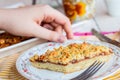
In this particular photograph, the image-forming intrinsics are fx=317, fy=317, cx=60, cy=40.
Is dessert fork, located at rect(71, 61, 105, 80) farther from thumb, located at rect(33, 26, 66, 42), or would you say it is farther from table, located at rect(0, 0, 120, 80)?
thumb, located at rect(33, 26, 66, 42)

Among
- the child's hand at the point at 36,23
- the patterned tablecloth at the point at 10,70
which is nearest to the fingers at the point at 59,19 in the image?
the child's hand at the point at 36,23

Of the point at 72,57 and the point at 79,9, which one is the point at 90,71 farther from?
the point at 79,9

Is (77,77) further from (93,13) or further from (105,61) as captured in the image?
(93,13)

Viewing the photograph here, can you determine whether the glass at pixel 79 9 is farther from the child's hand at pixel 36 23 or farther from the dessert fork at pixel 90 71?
the dessert fork at pixel 90 71

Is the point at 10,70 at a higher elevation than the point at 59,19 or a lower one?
lower

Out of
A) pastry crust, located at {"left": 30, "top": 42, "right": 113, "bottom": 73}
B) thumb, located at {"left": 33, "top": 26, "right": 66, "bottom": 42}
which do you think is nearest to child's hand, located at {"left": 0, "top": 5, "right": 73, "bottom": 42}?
thumb, located at {"left": 33, "top": 26, "right": 66, "bottom": 42}

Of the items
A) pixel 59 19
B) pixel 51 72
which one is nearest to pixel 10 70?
pixel 51 72

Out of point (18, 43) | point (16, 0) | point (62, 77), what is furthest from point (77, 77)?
point (16, 0)
